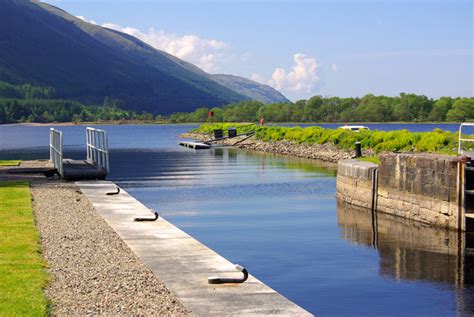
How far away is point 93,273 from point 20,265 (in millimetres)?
1692

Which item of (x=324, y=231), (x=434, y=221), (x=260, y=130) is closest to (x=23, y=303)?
(x=324, y=231)

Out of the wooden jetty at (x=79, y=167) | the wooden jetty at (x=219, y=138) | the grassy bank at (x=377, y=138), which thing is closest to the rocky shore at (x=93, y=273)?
the wooden jetty at (x=79, y=167)

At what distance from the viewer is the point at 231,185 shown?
1842 inches

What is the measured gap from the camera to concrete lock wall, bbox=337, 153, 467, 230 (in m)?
27.4

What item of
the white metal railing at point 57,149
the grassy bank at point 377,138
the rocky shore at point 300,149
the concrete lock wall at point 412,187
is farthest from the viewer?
the rocky shore at point 300,149

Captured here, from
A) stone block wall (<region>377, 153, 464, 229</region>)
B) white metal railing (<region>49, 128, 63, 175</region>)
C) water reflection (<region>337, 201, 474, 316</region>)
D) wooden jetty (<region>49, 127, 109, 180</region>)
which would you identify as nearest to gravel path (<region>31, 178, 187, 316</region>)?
water reflection (<region>337, 201, 474, 316</region>)

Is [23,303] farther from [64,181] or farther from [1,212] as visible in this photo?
[64,181]

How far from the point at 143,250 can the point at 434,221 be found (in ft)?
41.0

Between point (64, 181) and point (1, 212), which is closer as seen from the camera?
point (1, 212)

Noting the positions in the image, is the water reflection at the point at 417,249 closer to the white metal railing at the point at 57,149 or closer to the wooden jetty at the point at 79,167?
the wooden jetty at the point at 79,167

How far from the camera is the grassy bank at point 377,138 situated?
169 feet

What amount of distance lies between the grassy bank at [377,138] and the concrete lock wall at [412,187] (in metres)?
4.37

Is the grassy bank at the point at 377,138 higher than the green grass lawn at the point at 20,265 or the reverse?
higher

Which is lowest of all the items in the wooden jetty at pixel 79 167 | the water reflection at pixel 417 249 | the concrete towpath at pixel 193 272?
the water reflection at pixel 417 249
